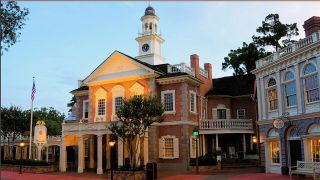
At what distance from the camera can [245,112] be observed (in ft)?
121

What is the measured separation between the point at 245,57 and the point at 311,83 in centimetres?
1918

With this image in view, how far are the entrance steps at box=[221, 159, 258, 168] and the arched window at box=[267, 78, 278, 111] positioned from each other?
25.9 feet

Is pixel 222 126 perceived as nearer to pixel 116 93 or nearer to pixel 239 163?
pixel 239 163

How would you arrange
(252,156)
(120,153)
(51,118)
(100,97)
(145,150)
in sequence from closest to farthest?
1. (145,150)
2. (120,153)
3. (252,156)
4. (100,97)
5. (51,118)

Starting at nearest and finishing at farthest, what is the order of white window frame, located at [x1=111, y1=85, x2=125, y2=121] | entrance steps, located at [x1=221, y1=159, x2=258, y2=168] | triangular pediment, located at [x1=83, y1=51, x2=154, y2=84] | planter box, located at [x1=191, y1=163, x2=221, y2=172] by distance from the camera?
planter box, located at [x1=191, y1=163, x2=221, y2=172]
entrance steps, located at [x1=221, y1=159, x2=258, y2=168]
triangular pediment, located at [x1=83, y1=51, x2=154, y2=84]
white window frame, located at [x1=111, y1=85, x2=125, y2=121]

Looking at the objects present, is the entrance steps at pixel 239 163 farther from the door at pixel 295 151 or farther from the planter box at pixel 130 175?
the planter box at pixel 130 175

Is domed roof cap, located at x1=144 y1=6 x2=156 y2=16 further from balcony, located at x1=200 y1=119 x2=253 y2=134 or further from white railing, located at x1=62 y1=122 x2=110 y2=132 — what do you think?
white railing, located at x1=62 y1=122 x2=110 y2=132

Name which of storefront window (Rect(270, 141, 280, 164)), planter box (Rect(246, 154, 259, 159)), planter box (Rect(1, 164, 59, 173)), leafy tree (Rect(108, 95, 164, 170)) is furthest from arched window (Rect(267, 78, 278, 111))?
planter box (Rect(1, 164, 59, 173))

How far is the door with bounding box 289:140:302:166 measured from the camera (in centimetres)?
2334

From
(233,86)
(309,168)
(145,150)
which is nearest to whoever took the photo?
(309,168)

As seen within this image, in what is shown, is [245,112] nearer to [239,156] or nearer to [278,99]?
[239,156]

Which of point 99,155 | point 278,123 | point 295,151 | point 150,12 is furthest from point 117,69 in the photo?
point 295,151

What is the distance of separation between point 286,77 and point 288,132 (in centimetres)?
360

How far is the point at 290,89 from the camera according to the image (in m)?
24.2
